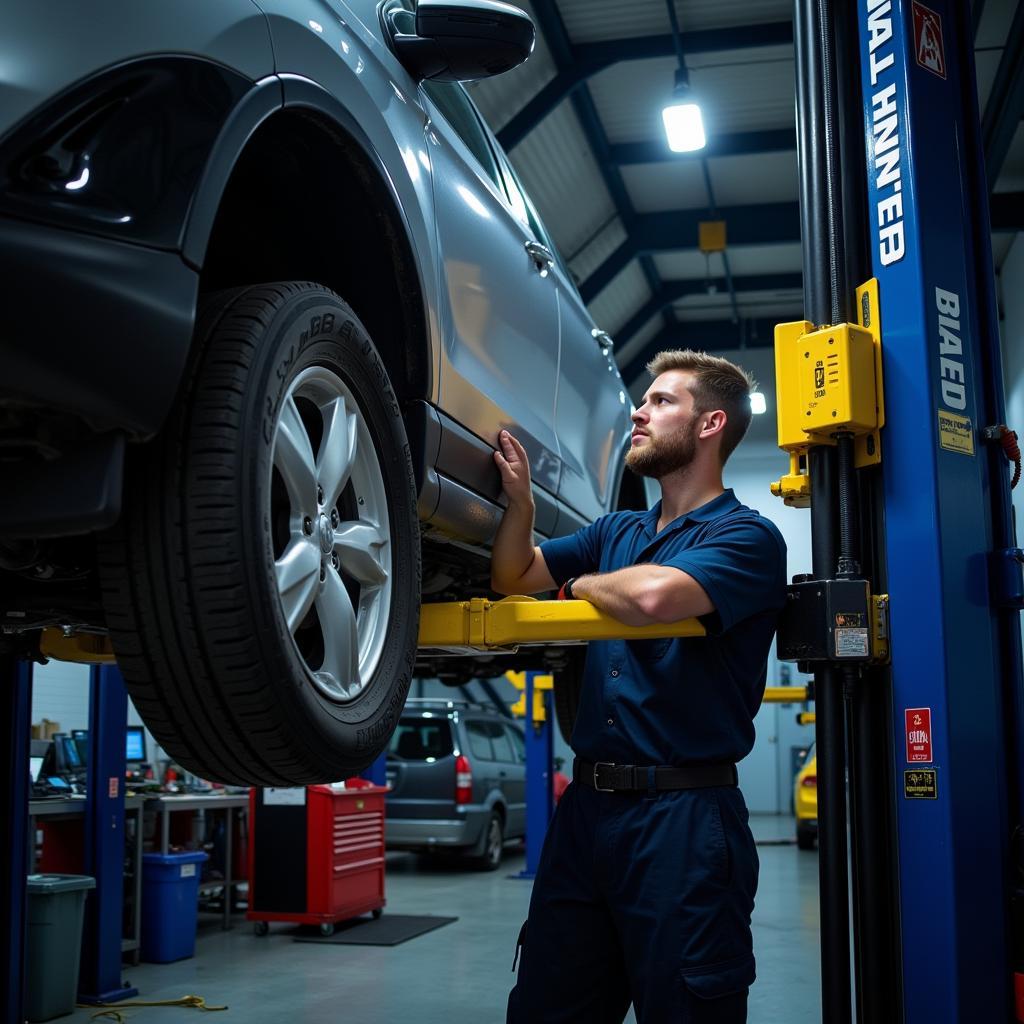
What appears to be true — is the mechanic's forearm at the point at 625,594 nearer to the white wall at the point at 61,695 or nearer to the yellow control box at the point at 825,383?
the yellow control box at the point at 825,383

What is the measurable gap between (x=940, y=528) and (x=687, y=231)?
971 centimetres

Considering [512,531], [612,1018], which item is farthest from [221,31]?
[612,1018]

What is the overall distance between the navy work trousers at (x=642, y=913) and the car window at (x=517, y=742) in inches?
368

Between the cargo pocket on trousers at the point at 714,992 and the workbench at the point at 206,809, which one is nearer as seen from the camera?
the cargo pocket on trousers at the point at 714,992

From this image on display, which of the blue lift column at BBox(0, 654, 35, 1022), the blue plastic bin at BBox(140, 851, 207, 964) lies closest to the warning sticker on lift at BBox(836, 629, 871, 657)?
the blue lift column at BBox(0, 654, 35, 1022)

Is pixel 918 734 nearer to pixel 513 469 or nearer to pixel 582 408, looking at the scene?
pixel 513 469

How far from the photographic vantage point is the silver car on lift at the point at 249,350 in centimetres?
119

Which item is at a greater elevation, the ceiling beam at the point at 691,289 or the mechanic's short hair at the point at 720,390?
the ceiling beam at the point at 691,289

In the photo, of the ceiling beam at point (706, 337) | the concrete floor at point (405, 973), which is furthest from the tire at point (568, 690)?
the ceiling beam at point (706, 337)

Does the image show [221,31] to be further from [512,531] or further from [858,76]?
[858,76]

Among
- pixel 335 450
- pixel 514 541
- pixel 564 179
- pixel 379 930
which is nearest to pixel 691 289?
pixel 564 179

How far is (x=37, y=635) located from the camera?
8.18 ft

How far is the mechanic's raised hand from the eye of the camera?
2355 mm

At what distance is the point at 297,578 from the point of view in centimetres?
158
